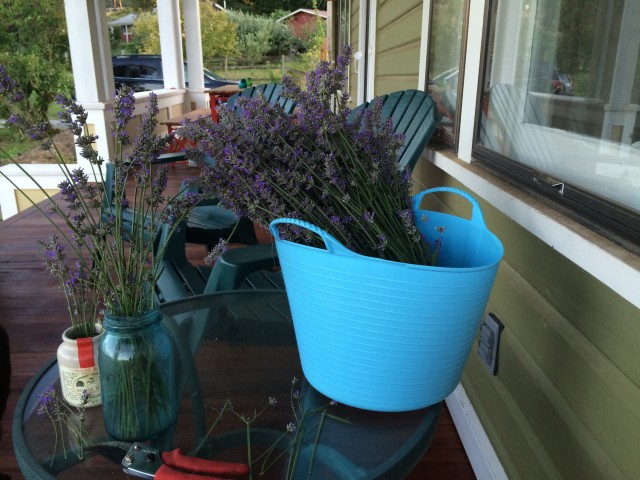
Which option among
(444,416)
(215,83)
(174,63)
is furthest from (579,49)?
(215,83)

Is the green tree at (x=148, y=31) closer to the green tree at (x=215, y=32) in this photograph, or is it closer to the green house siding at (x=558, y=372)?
the green tree at (x=215, y=32)

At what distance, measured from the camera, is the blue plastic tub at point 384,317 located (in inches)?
26.2

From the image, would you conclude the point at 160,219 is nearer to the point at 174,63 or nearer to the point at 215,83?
the point at 174,63

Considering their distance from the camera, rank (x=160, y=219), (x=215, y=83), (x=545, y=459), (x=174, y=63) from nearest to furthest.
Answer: (x=160, y=219)
(x=545, y=459)
(x=174, y=63)
(x=215, y=83)

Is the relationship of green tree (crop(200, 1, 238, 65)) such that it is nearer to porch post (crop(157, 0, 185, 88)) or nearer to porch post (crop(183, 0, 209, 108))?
porch post (crop(183, 0, 209, 108))

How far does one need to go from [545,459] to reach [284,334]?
0.59 m

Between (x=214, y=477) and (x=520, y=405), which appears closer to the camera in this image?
(x=214, y=477)

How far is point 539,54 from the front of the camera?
3.98 feet

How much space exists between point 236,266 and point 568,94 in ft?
2.87

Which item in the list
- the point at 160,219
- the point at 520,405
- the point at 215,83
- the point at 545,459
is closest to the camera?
the point at 160,219

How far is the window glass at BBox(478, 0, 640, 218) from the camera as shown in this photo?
854mm

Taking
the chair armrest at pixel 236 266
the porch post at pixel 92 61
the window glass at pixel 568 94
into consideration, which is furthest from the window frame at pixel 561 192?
the porch post at pixel 92 61

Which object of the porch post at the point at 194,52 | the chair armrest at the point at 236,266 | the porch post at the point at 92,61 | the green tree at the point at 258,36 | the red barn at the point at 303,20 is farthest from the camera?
the red barn at the point at 303,20

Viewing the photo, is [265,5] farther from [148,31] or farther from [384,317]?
[384,317]
